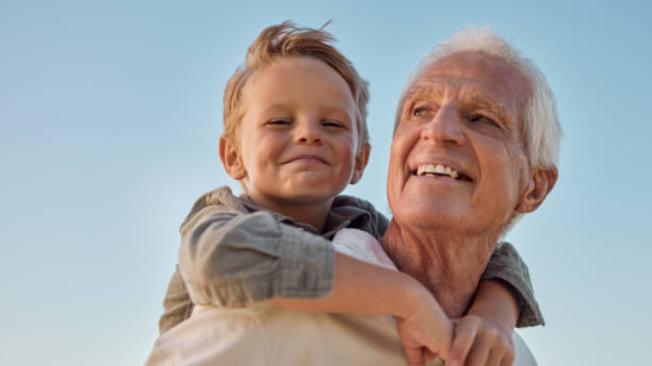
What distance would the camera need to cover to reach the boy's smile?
333 cm

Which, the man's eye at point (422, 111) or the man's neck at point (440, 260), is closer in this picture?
the man's neck at point (440, 260)

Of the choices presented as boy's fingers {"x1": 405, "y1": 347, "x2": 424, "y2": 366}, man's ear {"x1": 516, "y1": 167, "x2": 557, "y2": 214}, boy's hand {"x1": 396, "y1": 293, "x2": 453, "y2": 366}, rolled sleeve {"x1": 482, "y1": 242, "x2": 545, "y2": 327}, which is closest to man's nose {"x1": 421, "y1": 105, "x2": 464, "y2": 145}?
man's ear {"x1": 516, "y1": 167, "x2": 557, "y2": 214}

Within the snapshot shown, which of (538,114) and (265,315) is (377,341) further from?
(538,114)

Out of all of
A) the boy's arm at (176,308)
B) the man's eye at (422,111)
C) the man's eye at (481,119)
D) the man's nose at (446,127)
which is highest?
the man's eye at (422,111)

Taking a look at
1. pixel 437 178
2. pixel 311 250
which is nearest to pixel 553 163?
pixel 437 178

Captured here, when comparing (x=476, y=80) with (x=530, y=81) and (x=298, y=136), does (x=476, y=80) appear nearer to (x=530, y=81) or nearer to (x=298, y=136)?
(x=530, y=81)

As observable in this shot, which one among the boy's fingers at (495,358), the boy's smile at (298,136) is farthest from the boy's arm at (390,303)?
the boy's smile at (298,136)

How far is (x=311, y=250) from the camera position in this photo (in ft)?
7.29

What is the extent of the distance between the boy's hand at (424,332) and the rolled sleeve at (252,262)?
35 centimetres

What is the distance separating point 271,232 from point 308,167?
1.11 metres

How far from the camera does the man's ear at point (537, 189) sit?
3273 mm

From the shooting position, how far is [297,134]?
334cm

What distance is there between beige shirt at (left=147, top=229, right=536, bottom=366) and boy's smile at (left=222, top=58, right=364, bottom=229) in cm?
91

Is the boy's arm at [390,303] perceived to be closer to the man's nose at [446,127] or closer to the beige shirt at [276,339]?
the beige shirt at [276,339]
